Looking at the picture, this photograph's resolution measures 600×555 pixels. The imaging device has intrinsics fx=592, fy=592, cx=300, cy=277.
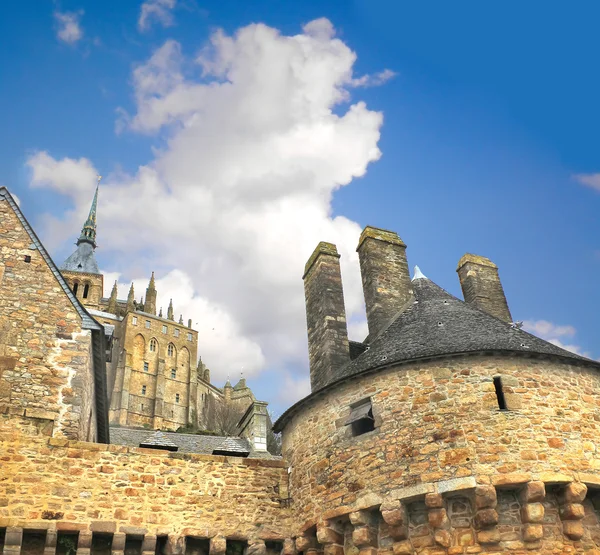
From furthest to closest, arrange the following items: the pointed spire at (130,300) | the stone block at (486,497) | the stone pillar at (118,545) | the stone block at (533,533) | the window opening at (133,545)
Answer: the pointed spire at (130,300) < the window opening at (133,545) < the stone pillar at (118,545) < the stone block at (486,497) < the stone block at (533,533)

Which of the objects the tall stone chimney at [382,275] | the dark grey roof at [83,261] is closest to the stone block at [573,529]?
the tall stone chimney at [382,275]

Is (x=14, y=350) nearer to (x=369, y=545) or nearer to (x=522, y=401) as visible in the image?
(x=369, y=545)

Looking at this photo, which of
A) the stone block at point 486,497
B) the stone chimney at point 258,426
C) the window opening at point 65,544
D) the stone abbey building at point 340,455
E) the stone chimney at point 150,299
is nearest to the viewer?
the stone block at point 486,497

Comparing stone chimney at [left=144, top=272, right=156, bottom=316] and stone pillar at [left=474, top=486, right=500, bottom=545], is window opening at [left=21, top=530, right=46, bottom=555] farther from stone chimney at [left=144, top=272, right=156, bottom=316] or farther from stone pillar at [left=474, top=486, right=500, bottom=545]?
stone chimney at [left=144, top=272, right=156, bottom=316]

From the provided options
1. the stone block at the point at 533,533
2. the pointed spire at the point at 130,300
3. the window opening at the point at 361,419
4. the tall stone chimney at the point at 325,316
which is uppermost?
the pointed spire at the point at 130,300

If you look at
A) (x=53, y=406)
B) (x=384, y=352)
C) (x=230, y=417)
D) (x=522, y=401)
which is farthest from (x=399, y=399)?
(x=230, y=417)

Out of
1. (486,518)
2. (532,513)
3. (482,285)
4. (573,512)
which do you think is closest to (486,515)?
(486,518)

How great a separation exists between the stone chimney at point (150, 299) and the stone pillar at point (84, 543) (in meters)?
94.8

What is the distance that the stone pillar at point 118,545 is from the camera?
9430 millimetres

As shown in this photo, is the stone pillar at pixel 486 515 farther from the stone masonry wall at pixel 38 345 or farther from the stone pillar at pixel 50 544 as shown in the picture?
the stone masonry wall at pixel 38 345

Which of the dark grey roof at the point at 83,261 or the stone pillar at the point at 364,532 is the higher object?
the dark grey roof at the point at 83,261

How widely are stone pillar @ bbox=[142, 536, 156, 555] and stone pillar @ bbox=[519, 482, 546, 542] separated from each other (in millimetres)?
5755

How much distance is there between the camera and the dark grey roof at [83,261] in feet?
314

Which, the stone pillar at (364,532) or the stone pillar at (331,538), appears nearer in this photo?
the stone pillar at (364,532)
